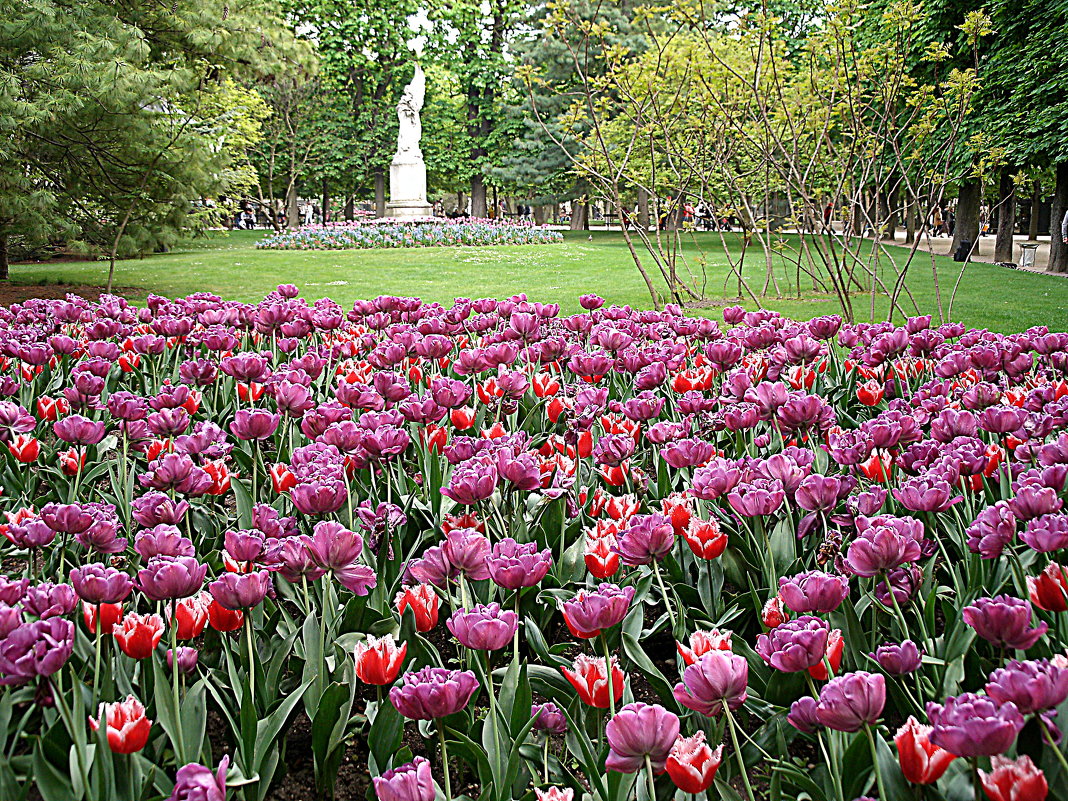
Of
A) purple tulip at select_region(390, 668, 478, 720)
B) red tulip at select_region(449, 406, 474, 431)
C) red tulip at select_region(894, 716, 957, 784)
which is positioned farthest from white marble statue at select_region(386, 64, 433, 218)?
red tulip at select_region(894, 716, 957, 784)

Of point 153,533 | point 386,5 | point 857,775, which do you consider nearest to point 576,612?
point 857,775

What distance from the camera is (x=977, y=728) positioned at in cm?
106

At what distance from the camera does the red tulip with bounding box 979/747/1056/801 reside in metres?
1.06

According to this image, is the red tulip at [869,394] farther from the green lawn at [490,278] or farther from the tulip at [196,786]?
the green lawn at [490,278]

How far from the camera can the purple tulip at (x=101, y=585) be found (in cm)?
162

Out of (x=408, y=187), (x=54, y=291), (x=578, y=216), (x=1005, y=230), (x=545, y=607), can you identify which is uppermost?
(x=408, y=187)

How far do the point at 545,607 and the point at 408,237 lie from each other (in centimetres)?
2364

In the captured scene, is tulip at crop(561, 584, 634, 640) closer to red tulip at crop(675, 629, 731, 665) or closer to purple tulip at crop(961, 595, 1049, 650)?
red tulip at crop(675, 629, 731, 665)

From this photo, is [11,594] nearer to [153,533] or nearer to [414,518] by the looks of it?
[153,533]

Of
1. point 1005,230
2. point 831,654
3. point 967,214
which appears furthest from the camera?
point 967,214

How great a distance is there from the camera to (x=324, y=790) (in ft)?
5.52

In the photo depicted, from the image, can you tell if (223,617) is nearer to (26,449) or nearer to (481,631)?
(481,631)

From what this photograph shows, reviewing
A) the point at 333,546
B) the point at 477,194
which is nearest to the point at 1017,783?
the point at 333,546

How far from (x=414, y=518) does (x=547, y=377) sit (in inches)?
44.7
